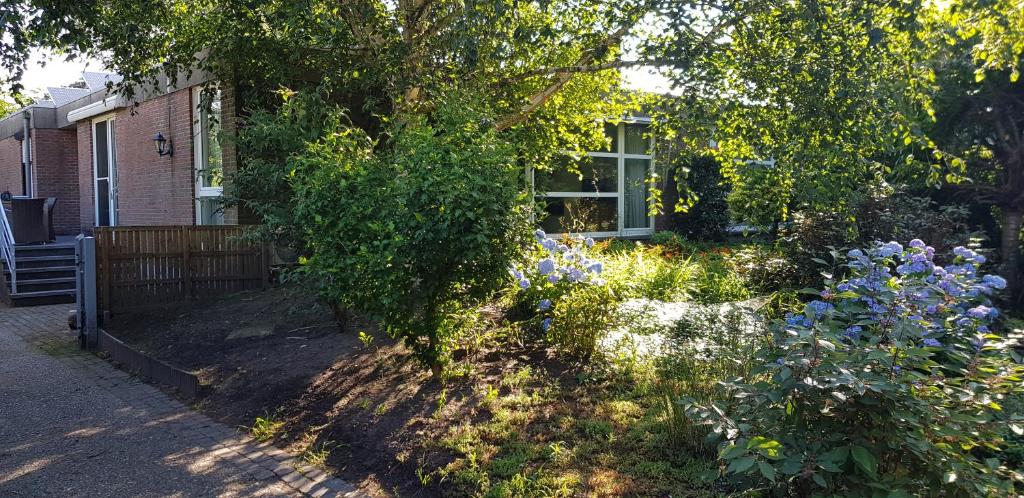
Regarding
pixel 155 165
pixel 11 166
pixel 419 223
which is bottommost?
pixel 419 223

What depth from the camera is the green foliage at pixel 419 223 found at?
204 inches

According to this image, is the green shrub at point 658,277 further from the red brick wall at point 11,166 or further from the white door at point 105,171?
the red brick wall at point 11,166

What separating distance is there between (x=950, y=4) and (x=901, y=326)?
4.43 meters

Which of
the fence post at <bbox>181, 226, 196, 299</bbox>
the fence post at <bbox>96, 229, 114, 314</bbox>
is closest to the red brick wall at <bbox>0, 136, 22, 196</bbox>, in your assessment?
the fence post at <bbox>181, 226, 196, 299</bbox>

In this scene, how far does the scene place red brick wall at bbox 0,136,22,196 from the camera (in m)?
21.3

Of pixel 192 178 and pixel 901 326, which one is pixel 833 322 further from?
pixel 192 178

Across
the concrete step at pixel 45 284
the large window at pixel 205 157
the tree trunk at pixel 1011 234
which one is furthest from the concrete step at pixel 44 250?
the tree trunk at pixel 1011 234

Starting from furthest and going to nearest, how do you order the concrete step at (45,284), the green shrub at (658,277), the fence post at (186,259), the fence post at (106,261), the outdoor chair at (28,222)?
the outdoor chair at (28,222), the concrete step at (45,284), the fence post at (186,259), the fence post at (106,261), the green shrub at (658,277)

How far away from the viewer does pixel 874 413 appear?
3.17m

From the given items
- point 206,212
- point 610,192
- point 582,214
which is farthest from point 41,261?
point 610,192

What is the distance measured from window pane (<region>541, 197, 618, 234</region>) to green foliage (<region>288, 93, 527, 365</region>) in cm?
924

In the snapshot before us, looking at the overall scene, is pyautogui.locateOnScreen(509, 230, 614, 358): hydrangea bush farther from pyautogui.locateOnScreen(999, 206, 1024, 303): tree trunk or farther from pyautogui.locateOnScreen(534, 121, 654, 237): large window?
pyautogui.locateOnScreen(534, 121, 654, 237): large window

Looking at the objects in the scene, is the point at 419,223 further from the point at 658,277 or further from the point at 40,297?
the point at 40,297

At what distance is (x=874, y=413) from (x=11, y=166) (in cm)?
2499
